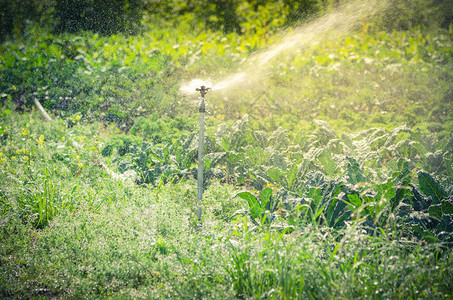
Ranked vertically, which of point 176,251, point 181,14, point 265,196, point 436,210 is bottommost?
point 436,210

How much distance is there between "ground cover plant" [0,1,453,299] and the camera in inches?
73.7

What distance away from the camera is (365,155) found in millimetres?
3061

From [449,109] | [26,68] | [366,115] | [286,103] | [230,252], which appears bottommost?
[449,109]

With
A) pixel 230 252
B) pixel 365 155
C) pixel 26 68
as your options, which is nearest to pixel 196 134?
pixel 365 155

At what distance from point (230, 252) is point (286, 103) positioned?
3585mm

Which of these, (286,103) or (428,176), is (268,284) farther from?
(286,103)

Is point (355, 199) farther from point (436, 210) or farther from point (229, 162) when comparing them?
point (229, 162)

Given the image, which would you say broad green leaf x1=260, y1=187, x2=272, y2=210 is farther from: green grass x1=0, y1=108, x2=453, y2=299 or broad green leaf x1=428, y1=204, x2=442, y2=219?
broad green leaf x1=428, y1=204, x2=442, y2=219

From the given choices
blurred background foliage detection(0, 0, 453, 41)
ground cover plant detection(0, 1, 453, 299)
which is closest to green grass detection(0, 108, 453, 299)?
ground cover plant detection(0, 1, 453, 299)

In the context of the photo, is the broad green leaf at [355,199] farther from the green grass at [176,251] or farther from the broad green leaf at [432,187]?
the broad green leaf at [432,187]

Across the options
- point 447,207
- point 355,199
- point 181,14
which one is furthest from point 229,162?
point 181,14

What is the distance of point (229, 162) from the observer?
350 cm

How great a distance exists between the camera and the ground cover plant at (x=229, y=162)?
6.15ft

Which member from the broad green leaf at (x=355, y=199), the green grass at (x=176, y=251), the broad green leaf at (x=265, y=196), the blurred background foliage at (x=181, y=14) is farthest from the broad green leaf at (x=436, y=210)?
the blurred background foliage at (x=181, y=14)
